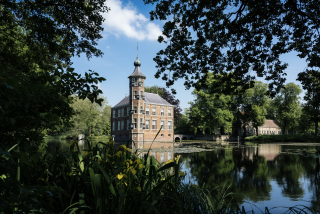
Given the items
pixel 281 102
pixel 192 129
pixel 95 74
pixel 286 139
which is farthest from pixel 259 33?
pixel 281 102

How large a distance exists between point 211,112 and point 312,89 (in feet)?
125

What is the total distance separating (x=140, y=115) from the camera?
128ft

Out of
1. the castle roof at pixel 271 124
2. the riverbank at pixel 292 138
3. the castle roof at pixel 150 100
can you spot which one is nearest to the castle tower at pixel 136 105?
the castle roof at pixel 150 100

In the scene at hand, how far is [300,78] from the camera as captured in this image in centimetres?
668

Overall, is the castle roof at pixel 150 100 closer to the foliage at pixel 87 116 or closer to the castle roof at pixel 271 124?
the foliage at pixel 87 116

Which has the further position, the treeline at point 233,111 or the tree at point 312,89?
the treeline at point 233,111

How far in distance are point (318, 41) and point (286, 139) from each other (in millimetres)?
40397

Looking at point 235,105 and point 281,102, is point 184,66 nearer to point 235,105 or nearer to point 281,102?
point 235,105

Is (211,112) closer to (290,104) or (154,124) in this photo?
(154,124)

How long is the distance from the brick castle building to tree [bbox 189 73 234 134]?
554cm

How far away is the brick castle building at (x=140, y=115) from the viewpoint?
38844mm

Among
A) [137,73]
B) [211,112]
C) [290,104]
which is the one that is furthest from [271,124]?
[137,73]

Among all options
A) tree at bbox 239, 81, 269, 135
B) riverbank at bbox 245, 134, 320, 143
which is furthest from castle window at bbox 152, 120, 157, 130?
riverbank at bbox 245, 134, 320, 143

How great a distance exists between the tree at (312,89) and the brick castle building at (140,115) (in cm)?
3264
